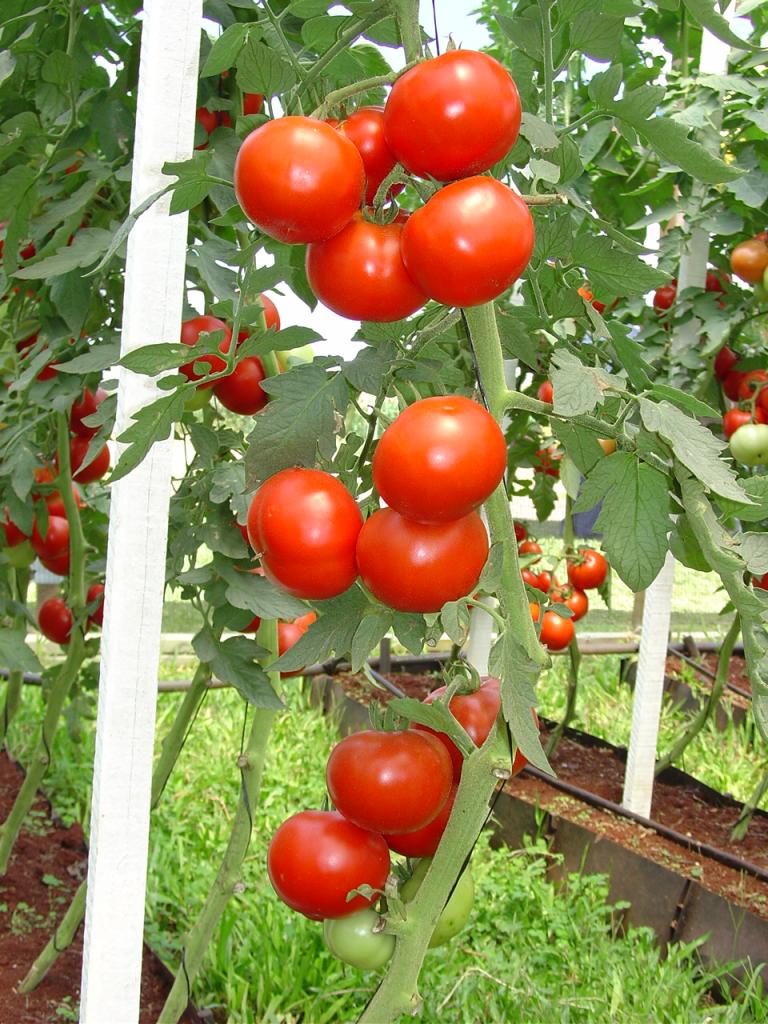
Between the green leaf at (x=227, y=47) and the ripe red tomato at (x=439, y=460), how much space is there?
25 centimetres

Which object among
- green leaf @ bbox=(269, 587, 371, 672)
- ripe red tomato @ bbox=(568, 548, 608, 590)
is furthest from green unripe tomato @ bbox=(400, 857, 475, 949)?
ripe red tomato @ bbox=(568, 548, 608, 590)

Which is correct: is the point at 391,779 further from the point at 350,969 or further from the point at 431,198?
the point at 350,969

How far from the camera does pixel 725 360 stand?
209 centimetres

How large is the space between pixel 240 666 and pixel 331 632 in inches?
20.3

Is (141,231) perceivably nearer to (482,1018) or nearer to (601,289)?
(601,289)

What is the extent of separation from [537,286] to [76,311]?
664mm

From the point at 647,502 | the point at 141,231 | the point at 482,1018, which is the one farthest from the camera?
the point at 482,1018

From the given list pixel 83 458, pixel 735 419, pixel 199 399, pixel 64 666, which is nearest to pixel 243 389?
pixel 199 399

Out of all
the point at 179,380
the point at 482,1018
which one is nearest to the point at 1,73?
the point at 179,380

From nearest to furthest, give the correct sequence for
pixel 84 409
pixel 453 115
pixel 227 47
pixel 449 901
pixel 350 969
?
pixel 453 115 → pixel 227 47 → pixel 449 901 → pixel 84 409 → pixel 350 969

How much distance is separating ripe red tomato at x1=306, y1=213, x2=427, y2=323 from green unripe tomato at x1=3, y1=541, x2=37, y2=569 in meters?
1.26

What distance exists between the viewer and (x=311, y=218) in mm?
567

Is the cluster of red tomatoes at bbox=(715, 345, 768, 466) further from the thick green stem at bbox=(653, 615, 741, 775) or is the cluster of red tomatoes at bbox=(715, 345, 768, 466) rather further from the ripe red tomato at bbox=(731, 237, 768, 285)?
the thick green stem at bbox=(653, 615, 741, 775)

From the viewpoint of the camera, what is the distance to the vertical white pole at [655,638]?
1.96m
